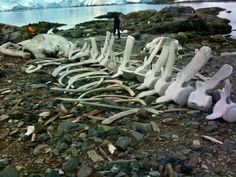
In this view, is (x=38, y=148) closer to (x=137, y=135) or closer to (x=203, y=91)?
(x=137, y=135)

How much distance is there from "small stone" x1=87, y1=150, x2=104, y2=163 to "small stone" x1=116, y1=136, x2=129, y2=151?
0.71ft

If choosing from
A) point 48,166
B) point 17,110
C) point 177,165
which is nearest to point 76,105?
point 17,110

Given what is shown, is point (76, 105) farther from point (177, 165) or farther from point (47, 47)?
point (47, 47)

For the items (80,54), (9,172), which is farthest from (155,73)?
(80,54)

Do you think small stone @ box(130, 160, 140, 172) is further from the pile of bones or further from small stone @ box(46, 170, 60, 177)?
the pile of bones

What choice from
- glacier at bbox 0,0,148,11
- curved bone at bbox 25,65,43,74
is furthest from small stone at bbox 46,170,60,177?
glacier at bbox 0,0,148,11

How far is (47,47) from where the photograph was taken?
8445 mm

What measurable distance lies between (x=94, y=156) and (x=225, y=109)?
4.66 feet

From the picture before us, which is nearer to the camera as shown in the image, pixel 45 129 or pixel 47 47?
pixel 45 129

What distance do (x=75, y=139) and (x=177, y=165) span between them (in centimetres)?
106

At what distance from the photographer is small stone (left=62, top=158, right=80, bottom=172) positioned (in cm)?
301

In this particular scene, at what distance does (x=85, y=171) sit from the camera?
2.95m

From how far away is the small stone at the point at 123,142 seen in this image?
330 cm

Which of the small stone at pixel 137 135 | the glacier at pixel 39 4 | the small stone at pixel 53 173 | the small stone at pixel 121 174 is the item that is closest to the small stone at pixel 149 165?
the small stone at pixel 121 174
